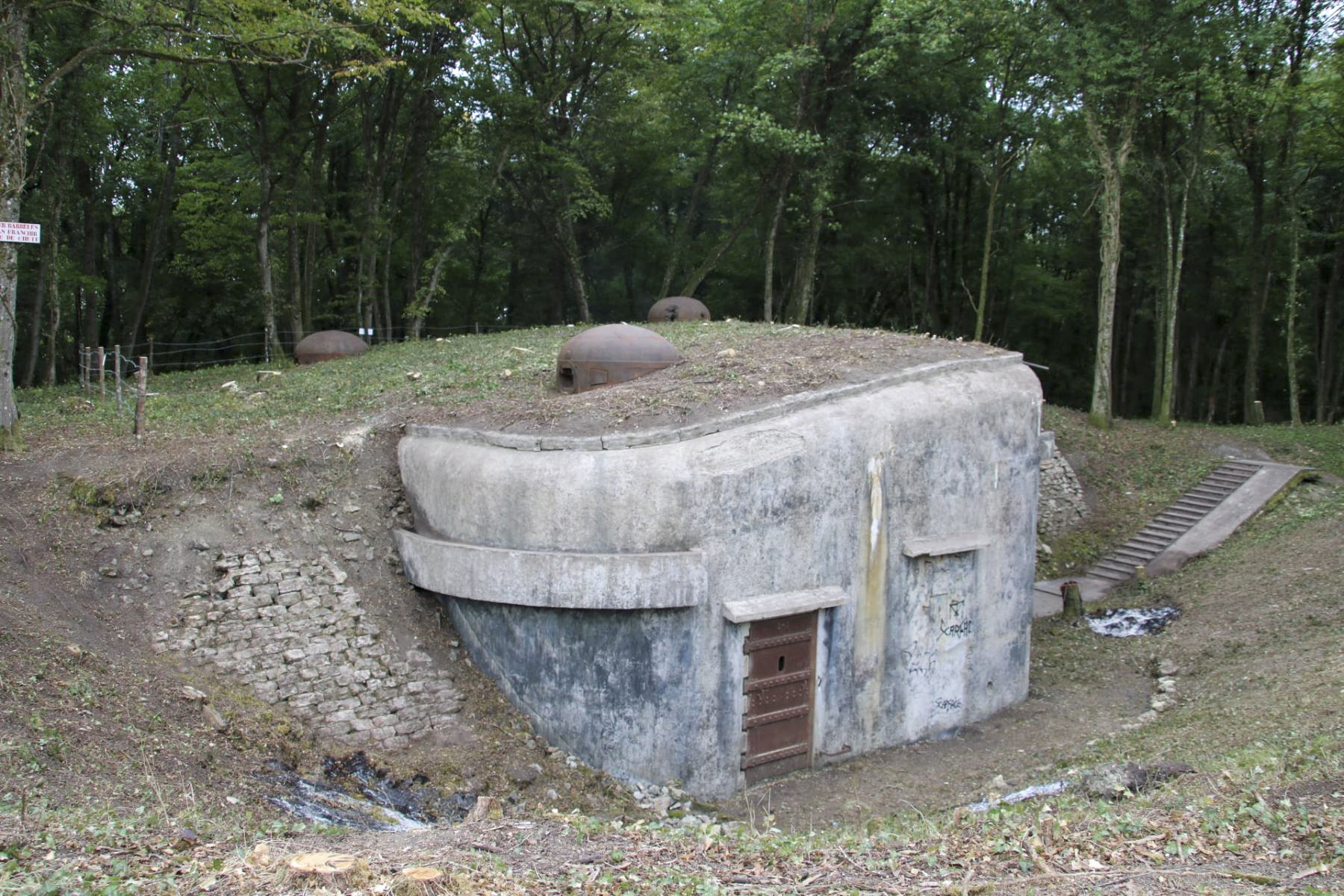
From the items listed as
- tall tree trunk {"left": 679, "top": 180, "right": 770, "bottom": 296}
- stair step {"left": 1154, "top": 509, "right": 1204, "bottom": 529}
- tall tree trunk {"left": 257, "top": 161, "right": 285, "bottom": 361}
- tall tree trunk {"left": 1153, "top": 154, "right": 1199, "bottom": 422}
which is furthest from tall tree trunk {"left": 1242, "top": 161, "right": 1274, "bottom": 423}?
tall tree trunk {"left": 257, "top": 161, "right": 285, "bottom": 361}

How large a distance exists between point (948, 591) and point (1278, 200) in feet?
60.9

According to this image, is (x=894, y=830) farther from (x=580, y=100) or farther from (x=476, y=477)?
(x=580, y=100)

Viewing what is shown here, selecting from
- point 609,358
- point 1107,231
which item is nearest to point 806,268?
point 1107,231

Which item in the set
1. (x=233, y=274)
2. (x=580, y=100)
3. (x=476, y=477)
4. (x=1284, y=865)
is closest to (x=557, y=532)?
(x=476, y=477)

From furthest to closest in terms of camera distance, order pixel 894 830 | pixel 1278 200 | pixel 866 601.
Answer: pixel 1278 200 < pixel 866 601 < pixel 894 830

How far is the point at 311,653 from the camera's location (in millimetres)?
10211

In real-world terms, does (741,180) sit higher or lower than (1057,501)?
higher

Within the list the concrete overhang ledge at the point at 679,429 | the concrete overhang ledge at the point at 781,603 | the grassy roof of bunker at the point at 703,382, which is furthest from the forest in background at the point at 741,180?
the concrete overhang ledge at the point at 781,603

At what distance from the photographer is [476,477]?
10.8m

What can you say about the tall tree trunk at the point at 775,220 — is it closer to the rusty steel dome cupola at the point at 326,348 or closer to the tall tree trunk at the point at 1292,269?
the rusty steel dome cupola at the point at 326,348

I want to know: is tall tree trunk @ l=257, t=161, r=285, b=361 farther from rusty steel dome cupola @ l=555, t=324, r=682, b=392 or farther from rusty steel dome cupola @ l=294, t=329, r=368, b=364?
rusty steel dome cupola @ l=555, t=324, r=682, b=392

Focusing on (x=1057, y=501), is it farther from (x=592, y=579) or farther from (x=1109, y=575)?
(x=592, y=579)

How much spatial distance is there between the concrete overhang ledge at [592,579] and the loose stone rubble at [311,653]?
134 centimetres

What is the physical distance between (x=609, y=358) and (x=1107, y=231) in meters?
13.4
